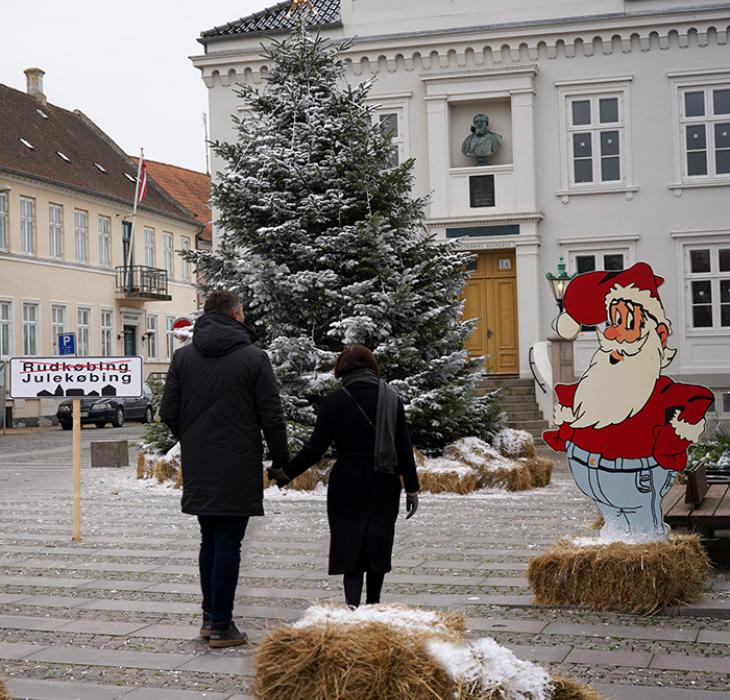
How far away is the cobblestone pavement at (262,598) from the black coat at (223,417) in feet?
2.85

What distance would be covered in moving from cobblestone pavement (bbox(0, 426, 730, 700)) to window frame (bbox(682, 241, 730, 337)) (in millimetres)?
12477

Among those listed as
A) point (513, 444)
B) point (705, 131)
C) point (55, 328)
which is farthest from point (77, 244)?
point (513, 444)

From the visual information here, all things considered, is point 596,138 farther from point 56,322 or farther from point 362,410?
point 56,322

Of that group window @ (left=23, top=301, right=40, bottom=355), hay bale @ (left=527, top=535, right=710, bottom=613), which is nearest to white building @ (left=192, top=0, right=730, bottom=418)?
hay bale @ (left=527, top=535, right=710, bottom=613)

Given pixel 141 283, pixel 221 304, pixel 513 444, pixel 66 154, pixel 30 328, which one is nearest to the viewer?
pixel 221 304

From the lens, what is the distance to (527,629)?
7301 millimetres

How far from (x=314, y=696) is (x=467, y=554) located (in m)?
6.12

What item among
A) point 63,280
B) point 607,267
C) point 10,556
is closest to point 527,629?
point 10,556

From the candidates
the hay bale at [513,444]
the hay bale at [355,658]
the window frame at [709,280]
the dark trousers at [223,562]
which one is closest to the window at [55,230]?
the window frame at [709,280]

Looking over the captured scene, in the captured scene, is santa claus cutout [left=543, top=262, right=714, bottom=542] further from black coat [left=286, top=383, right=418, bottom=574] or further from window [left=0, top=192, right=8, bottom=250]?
window [left=0, top=192, right=8, bottom=250]

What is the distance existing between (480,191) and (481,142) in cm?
106

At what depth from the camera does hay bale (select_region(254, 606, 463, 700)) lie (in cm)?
409

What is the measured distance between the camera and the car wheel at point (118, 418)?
44122 mm

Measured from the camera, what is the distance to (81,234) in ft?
166
